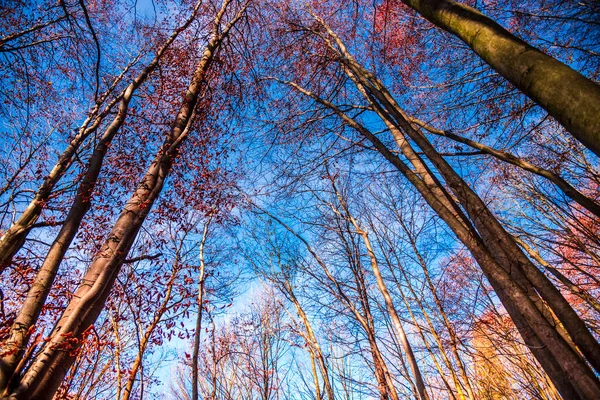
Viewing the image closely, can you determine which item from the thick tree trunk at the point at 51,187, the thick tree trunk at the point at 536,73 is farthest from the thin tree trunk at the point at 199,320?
the thick tree trunk at the point at 536,73

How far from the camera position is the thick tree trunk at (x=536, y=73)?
4.05ft

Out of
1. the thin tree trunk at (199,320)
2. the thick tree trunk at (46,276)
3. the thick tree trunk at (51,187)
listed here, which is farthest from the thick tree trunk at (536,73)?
the thin tree trunk at (199,320)

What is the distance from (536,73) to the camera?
1.49 meters

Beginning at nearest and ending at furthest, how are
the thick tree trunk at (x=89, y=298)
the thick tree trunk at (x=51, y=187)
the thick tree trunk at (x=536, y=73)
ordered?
the thick tree trunk at (x=536, y=73) < the thick tree trunk at (x=89, y=298) < the thick tree trunk at (x=51, y=187)

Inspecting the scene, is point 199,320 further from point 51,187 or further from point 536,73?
point 536,73

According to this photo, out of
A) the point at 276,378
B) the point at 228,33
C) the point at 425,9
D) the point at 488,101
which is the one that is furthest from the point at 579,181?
the point at 276,378

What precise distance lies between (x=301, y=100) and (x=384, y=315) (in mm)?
4661

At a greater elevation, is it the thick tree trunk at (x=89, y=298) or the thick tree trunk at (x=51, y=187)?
the thick tree trunk at (x=51, y=187)

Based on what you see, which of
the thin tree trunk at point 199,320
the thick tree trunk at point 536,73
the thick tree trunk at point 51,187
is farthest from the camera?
the thin tree trunk at point 199,320

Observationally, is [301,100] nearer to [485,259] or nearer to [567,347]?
[485,259]

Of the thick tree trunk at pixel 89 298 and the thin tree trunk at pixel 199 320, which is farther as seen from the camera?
the thin tree trunk at pixel 199 320

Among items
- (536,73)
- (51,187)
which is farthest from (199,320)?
(536,73)

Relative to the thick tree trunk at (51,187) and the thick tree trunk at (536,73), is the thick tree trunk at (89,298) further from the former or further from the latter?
the thick tree trunk at (536,73)

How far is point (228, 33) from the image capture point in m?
5.54
